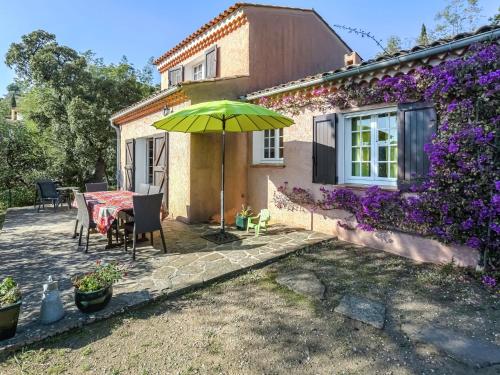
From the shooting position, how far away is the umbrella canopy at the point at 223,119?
510cm

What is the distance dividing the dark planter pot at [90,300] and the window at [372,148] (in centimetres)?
502

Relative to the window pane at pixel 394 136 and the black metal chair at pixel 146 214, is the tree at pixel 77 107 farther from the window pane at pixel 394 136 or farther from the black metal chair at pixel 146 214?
the window pane at pixel 394 136

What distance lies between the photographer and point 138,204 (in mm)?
5008

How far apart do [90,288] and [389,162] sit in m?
5.34

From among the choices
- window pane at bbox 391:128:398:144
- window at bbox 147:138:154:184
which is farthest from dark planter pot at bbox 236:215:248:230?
window at bbox 147:138:154:184

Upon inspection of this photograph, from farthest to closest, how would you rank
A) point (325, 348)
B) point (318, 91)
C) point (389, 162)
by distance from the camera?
point (318, 91)
point (389, 162)
point (325, 348)

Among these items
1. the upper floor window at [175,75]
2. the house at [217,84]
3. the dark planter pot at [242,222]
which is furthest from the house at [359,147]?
the upper floor window at [175,75]

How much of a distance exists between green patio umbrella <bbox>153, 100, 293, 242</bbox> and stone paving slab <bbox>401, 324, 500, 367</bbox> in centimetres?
389

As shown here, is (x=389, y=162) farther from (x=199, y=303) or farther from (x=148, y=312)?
(x=148, y=312)

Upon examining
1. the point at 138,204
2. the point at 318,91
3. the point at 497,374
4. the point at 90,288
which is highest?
the point at 318,91

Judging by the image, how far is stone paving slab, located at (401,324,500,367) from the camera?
263cm

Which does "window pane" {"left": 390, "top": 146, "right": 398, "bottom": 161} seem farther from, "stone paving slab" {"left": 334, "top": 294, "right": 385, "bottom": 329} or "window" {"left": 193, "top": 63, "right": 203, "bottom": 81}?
"window" {"left": 193, "top": 63, "right": 203, "bottom": 81}

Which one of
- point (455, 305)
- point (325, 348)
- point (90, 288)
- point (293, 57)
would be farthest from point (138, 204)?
point (293, 57)

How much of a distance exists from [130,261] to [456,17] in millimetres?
26281
